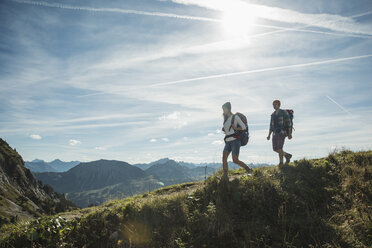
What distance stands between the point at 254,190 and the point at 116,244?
4.67 meters

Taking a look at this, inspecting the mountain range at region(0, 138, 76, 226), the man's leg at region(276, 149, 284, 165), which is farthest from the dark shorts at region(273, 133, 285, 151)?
the mountain range at region(0, 138, 76, 226)

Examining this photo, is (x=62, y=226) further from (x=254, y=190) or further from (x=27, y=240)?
(x=254, y=190)

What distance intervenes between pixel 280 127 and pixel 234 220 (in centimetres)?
601

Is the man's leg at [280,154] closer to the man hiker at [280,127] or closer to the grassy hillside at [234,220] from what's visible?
the man hiker at [280,127]

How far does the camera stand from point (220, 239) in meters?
5.50

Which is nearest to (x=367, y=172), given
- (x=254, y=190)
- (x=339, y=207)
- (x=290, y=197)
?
(x=339, y=207)

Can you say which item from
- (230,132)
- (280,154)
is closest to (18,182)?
(230,132)

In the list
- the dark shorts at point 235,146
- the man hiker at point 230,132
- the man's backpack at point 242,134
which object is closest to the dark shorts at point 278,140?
the man's backpack at point 242,134

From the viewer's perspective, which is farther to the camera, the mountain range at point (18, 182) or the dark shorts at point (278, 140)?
the mountain range at point (18, 182)

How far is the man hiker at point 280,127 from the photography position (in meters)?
10.2

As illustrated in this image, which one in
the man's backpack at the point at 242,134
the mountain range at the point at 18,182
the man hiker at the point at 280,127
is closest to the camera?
the man's backpack at the point at 242,134

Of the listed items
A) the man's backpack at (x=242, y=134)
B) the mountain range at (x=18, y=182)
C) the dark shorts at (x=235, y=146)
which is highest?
the man's backpack at (x=242, y=134)

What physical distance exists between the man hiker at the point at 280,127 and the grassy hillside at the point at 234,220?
2713mm

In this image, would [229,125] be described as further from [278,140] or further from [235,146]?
[278,140]
